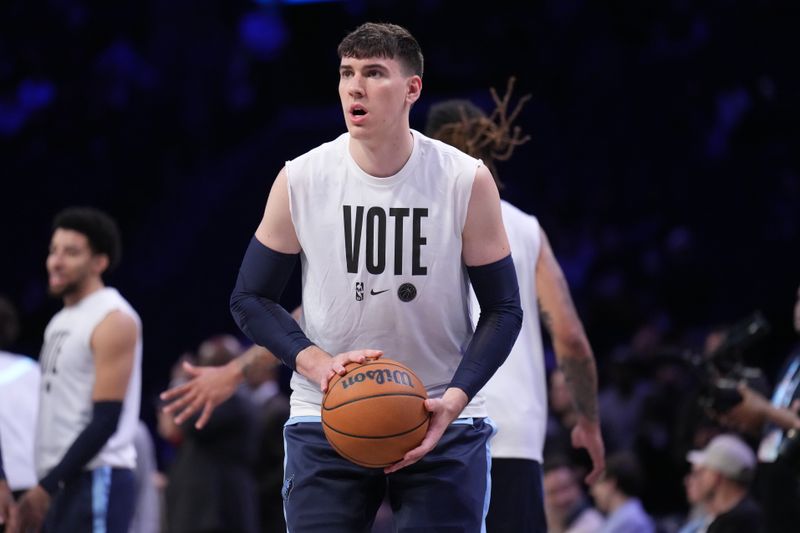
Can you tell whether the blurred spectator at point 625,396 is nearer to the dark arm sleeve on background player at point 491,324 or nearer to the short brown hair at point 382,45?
the dark arm sleeve on background player at point 491,324

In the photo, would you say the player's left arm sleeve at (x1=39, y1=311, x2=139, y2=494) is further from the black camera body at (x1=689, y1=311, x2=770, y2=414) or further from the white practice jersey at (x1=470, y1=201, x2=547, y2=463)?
the black camera body at (x1=689, y1=311, x2=770, y2=414)

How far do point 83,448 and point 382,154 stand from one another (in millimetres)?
2383

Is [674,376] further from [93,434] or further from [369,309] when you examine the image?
[369,309]

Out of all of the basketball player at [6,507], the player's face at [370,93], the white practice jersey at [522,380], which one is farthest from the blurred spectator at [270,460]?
the player's face at [370,93]

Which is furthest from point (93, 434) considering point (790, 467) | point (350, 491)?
point (790, 467)

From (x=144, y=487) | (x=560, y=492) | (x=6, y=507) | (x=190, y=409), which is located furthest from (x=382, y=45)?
(x=144, y=487)

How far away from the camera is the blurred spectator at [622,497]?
330 inches

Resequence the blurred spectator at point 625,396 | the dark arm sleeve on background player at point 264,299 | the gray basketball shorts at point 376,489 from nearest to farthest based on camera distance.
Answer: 1. the gray basketball shorts at point 376,489
2. the dark arm sleeve on background player at point 264,299
3. the blurred spectator at point 625,396

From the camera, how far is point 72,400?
19.1ft

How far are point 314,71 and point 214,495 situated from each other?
24.9ft

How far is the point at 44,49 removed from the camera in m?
A: 15.7

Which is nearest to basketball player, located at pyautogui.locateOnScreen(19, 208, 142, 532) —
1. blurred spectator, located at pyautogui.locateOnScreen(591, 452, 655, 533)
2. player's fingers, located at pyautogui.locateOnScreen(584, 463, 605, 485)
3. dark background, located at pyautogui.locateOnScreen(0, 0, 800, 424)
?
player's fingers, located at pyautogui.locateOnScreen(584, 463, 605, 485)

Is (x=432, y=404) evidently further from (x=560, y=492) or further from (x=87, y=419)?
(x=560, y=492)

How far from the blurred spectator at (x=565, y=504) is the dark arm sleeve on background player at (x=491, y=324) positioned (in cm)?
475
